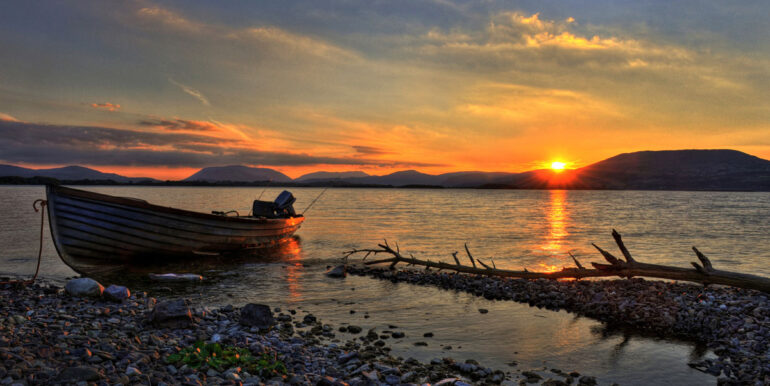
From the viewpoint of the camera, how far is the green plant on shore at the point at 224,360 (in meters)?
6.37

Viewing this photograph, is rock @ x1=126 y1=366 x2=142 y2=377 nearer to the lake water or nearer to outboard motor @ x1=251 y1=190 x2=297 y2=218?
the lake water

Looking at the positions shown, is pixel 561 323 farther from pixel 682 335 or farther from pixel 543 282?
pixel 543 282

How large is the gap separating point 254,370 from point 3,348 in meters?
3.30

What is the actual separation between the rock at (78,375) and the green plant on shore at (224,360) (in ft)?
3.88

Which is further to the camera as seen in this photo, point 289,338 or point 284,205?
point 284,205

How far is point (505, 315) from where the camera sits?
37.8 ft

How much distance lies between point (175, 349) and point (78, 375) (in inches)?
73.2

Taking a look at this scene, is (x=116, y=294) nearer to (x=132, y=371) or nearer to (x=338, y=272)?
(x=132, y=371)

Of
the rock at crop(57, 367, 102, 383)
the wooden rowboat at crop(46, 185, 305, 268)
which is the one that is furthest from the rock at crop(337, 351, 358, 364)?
the wooden rowboat at crop(46, 185, 305, 268)

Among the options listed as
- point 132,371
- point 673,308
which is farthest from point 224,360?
point 673,308

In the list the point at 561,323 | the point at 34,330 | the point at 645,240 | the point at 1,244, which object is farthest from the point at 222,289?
the point at 645,240

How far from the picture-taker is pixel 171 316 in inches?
329

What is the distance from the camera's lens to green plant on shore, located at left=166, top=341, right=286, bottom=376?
6367mm

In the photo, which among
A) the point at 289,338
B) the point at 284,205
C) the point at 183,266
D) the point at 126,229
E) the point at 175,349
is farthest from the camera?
the point at 284,205
